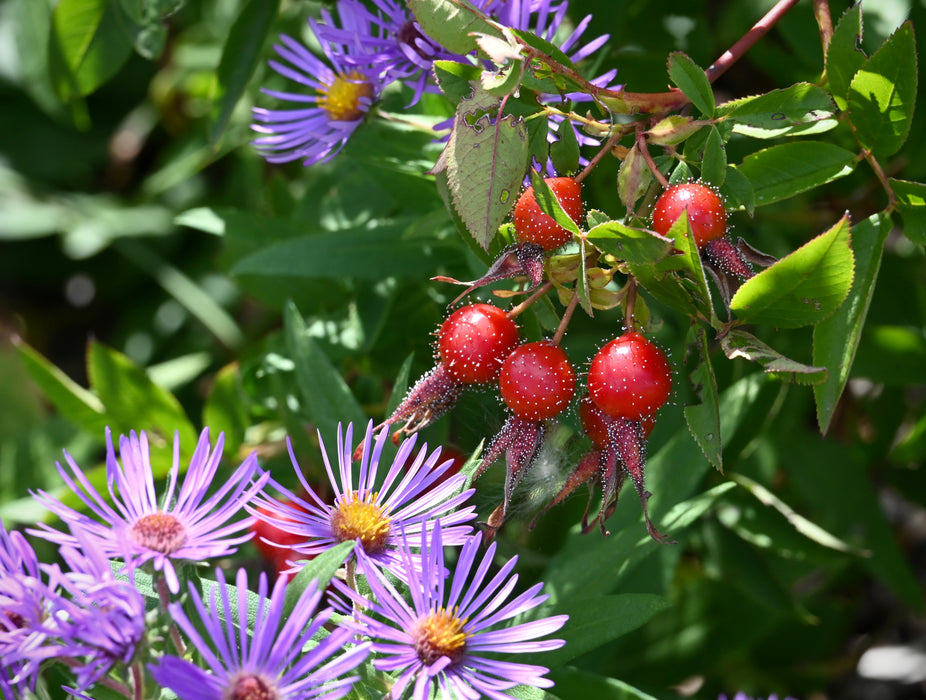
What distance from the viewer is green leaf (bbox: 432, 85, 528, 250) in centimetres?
66

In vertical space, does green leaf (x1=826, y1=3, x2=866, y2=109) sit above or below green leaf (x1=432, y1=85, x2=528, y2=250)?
above

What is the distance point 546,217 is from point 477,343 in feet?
0.33

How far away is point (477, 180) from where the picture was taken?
0.66 meters

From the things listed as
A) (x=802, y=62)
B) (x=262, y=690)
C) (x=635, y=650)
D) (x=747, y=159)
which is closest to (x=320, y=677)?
(x=262, y=690)

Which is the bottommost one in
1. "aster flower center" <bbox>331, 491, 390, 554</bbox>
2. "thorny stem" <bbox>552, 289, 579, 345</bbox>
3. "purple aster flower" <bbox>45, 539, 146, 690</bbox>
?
"purple aster flower" <bbox>45, 539, 146, 690</bbox>

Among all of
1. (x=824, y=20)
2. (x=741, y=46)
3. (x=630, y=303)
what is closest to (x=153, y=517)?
(x=630, y=303)

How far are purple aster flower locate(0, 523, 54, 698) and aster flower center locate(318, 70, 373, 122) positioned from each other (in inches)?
21.1

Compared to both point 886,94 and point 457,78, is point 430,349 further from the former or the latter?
point 886,94

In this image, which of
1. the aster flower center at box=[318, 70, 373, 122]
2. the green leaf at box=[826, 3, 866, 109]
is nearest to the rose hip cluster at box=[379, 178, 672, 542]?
the green leaf at box=[826, 3, 866, 109]

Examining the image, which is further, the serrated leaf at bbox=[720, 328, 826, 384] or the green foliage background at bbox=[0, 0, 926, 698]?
the green foliage background at bbox=[0, 0, 926, 698]

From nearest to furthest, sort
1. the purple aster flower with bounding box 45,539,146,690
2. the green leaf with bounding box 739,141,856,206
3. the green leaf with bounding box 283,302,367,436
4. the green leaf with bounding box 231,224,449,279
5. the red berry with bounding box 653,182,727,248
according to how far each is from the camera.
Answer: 1. the purple aster flower with bounding box 45,539,146,690
2. the red berry with bounding box 653,182,727,248
3. the green leaf with bounding box 739,141,856,206
4. the green leaf with bounding box 283,302,367,436
5. the green leaf with bounding box 231,224,449,279

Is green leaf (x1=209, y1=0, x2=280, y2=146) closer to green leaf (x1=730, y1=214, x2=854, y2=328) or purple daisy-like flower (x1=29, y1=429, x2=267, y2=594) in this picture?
purple daisy-like flower (x1=29, y1=429, x2=267, y2=594)

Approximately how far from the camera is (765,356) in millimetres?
626

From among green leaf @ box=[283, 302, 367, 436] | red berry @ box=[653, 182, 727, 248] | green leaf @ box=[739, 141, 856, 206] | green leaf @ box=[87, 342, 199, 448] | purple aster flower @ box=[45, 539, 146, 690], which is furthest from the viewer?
green leaf @ box=[87, 342, 199, 448]
